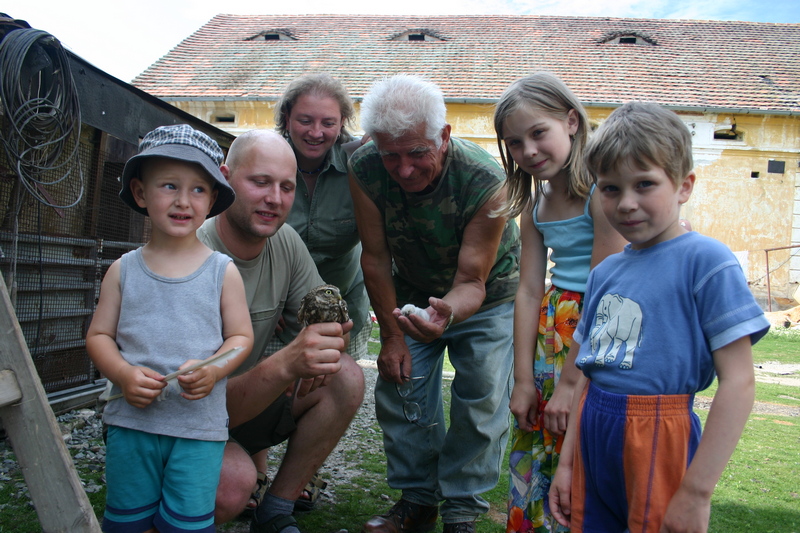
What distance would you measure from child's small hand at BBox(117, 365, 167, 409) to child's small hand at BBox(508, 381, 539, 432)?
1.25m

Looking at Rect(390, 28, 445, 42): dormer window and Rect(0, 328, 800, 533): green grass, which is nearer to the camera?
Rect(0, 328, 800, 533): green grass

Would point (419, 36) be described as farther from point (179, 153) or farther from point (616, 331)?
point (616, 331)

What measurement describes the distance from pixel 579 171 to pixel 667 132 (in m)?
0.56

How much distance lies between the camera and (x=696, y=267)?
5.20ft

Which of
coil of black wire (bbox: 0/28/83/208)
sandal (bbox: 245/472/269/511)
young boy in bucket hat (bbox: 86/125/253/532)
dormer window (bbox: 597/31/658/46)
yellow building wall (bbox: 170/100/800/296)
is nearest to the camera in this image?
young boy in bucket hat (bbox: 86/125/253/532)

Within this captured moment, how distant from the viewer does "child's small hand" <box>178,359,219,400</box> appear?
174cm

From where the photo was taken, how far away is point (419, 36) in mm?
20797

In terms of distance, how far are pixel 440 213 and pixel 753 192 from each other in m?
16.7

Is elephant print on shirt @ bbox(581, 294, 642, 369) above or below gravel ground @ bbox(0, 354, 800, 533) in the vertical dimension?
above

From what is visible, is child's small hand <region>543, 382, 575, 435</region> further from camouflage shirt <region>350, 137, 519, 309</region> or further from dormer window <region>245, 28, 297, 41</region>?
dormer window <region>245, 28, 297, 41</region>

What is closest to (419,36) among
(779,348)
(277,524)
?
(779,348)

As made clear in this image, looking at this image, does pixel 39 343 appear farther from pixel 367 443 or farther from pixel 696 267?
pixel 696 267

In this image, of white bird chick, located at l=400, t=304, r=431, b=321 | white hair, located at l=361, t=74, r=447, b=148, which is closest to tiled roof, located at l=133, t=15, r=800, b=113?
white hair, located at l=361, t=74, r=447, b=148

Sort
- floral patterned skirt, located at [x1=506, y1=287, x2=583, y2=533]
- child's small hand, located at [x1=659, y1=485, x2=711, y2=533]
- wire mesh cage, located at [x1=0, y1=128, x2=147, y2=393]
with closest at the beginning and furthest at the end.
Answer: child's small hand, located at [x1=659, y1=485, x2=711, y2=533] < floral patterned skirt, located at [x1=506, y1=287, x2=583, y2=533] < wire mesh cage, located at [x1=0, y1=128, x2=147, y2=393]
